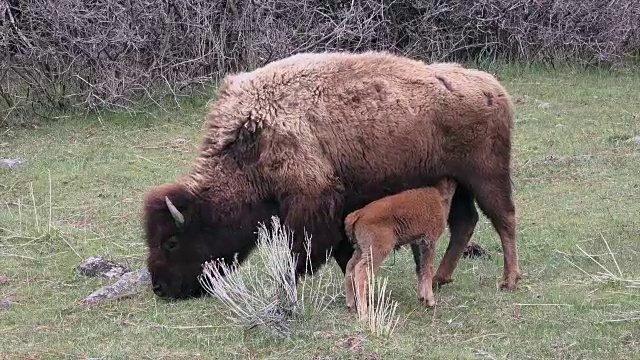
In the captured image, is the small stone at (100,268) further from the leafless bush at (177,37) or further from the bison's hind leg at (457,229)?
the leafless bush at (177,37)

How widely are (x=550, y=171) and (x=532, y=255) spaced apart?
318cm

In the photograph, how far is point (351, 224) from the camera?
A: 7.14 m

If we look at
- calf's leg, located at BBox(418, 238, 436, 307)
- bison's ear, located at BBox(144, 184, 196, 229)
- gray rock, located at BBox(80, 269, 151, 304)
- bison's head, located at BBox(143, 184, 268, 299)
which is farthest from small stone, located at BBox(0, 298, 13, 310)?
calf's leg, located at BBox(418, 238, 436, 307)

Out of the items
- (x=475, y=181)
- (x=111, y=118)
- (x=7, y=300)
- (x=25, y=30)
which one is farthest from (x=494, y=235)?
(x=25, y=30)

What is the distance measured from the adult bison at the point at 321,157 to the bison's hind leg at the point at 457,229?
0.87 ft

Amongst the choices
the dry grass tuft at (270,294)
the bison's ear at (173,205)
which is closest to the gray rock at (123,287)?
the bison's ear at (173,205)

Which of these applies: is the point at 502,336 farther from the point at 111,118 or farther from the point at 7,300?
the point at 111,118

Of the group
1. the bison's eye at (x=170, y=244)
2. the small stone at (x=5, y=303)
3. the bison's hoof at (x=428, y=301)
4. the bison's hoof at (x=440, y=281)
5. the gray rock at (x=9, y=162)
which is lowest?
the gray rock at (x=9, y=162)

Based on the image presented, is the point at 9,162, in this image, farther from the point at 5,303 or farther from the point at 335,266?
the point at 335,266

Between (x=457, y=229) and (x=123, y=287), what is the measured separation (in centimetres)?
258

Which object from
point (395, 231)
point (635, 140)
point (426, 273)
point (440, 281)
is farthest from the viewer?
point (635, 140)

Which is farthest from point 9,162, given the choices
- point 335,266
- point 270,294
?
point 270,294

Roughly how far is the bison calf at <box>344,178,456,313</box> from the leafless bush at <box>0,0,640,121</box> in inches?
326

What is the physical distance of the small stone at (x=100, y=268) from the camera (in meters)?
8.45
